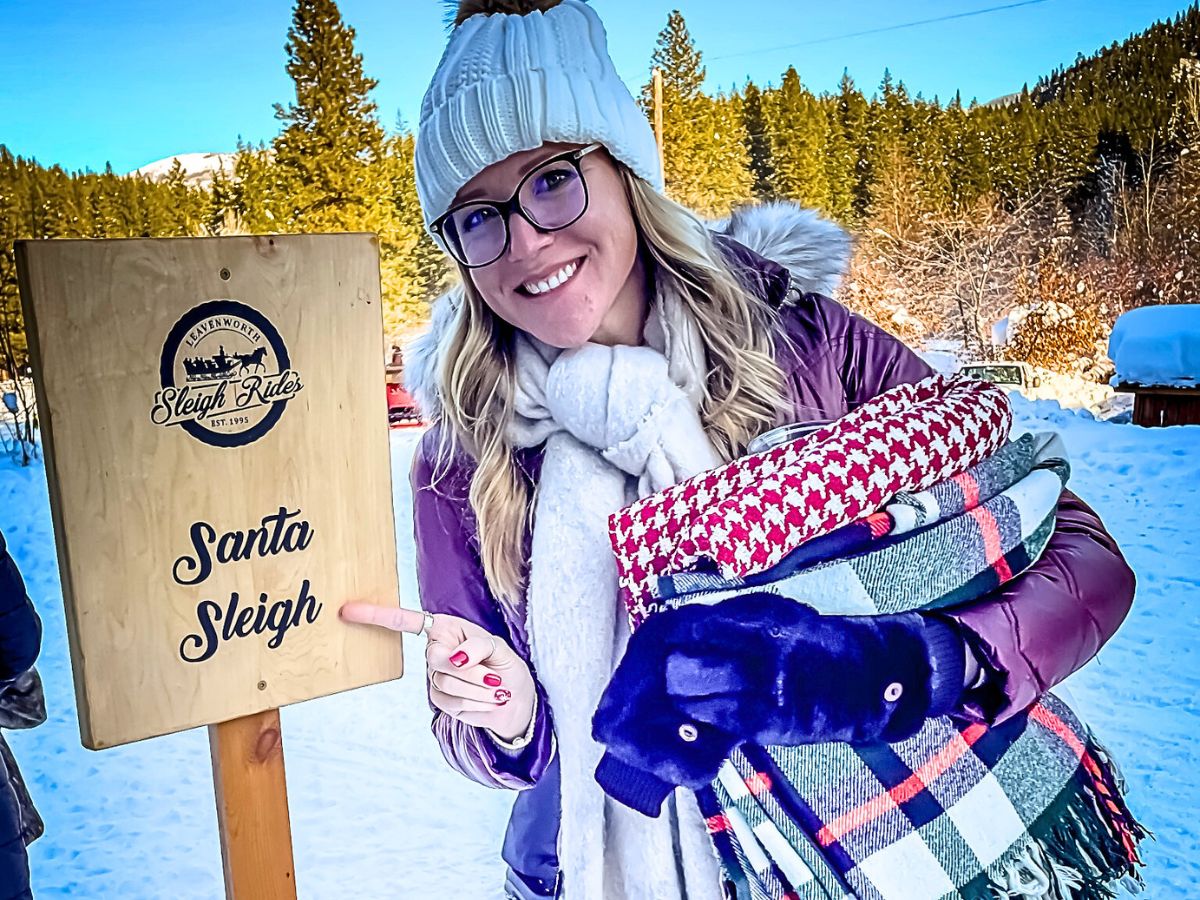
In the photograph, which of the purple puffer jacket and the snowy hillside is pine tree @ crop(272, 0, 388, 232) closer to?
the snowy hillside

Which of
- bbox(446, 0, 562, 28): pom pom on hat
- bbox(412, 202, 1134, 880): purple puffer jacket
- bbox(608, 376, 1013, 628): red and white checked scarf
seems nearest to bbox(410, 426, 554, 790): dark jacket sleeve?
bbox(412, 202, 1134, 880): purple puffer jacket

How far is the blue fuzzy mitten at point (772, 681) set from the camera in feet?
4.06

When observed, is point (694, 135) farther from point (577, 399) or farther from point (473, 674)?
point (473, 674)

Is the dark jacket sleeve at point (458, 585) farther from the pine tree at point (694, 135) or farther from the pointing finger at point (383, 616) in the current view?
the pine tree at point (694, 135)

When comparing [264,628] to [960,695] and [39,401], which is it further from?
[960,695]

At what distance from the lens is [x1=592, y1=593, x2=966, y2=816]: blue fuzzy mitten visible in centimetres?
124

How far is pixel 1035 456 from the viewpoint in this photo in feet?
4.72

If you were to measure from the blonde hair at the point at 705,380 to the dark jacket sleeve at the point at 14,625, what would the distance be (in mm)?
592

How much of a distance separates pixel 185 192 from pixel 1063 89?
141cm

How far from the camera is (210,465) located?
1.07 metres

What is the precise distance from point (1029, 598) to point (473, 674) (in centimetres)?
72

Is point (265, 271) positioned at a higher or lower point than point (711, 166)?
lower

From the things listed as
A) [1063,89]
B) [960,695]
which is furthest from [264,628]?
[1063,89]

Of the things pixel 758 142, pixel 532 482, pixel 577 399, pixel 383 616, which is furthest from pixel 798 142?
pixel 383 616
